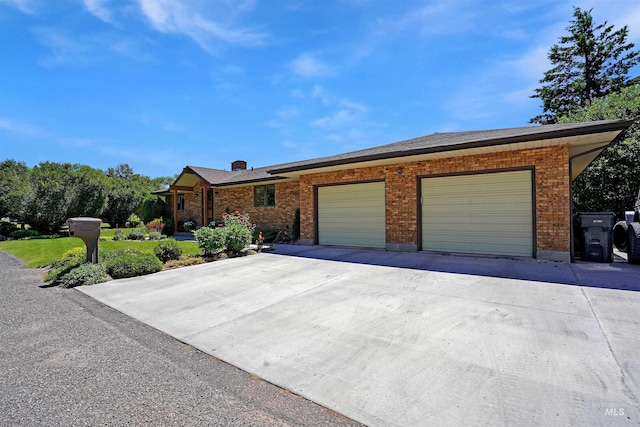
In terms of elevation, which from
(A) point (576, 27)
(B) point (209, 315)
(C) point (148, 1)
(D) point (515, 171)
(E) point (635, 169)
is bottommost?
(B) point (209, 315)

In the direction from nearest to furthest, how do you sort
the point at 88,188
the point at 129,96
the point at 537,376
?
the point at 537,376 < the point at 129,96 < the point at 88,188

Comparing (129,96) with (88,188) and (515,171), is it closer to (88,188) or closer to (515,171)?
(88,188)

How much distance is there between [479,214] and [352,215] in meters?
4.05

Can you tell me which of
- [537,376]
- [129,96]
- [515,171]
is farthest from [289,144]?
[537,376]

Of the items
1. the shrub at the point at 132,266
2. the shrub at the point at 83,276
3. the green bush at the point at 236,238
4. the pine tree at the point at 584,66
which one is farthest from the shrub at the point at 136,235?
the pine tree at the point at 584,66

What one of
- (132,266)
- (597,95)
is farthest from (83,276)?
(597,95)

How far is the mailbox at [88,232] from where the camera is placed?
6.60 m

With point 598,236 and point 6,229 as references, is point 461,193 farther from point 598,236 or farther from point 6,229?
point 6,229

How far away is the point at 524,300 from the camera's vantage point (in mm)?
4352

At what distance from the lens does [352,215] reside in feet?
34.7

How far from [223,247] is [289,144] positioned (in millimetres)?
12194

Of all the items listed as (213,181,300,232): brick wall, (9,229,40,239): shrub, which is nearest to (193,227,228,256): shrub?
(213,181,300,232): brick wall

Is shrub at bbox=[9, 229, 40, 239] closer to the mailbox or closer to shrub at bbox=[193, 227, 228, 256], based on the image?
the mailbox

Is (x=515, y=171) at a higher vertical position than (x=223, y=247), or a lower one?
higher
